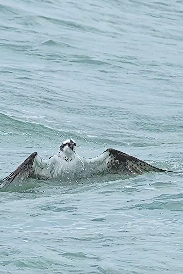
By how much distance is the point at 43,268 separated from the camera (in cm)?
850

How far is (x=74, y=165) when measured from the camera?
12.8 metres

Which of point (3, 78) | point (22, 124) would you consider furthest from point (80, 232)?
point (3, 78)

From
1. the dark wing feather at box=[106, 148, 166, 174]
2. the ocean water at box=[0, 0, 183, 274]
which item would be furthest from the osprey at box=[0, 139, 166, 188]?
the ocean water at box=[0, 0, 183, 274]

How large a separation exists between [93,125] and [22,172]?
6204 mm

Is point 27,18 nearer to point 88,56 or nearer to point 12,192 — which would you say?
point 88,56

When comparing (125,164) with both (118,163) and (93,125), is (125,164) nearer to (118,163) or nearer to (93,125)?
(118,163)

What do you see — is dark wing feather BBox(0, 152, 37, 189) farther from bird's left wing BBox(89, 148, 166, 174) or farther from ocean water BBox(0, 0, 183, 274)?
bird's left wing BBox(89, 148, 166, 174)

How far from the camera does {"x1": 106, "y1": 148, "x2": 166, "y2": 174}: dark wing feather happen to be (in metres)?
12.9

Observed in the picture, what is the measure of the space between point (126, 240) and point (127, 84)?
14456 millimetres

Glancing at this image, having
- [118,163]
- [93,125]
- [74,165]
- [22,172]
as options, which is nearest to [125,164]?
[118,163]

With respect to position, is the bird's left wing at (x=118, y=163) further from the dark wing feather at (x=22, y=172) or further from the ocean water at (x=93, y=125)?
the dark wing feather at (x=22, y=172)

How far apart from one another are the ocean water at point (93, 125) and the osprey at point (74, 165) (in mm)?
163

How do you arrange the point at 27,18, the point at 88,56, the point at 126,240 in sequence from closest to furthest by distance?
the point at 126,240, the point at 88,56, the point at 27,18

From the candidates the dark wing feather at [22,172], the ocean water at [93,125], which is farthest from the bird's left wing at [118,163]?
the dark wing feather at [22,172]
